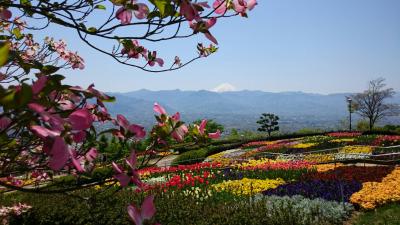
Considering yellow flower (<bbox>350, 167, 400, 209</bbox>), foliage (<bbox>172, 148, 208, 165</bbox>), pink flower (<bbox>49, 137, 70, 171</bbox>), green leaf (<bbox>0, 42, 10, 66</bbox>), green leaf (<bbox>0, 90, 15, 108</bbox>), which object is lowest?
foliage (<bbox>172, 148, 208, 165</bbox>)

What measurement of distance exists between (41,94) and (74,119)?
13 centimetres

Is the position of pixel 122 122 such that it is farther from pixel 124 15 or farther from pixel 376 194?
pixel 376 194

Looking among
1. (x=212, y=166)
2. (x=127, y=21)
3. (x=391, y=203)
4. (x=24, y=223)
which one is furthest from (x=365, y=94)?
(x=127, y=21)

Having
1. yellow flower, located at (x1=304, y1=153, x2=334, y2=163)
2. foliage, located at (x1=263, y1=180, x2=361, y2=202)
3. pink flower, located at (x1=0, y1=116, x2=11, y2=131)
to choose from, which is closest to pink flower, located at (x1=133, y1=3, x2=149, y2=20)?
pink flower, located at (x1=0, y1=116, x2=11, y2=131)

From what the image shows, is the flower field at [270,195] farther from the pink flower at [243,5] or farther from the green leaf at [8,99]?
the green leaf at [8,99]

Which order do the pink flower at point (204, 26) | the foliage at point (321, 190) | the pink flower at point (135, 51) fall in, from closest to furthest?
the pink flower at point (204, 26)
the pink flower at point (135, 51)
the foliage at point (321, 190)

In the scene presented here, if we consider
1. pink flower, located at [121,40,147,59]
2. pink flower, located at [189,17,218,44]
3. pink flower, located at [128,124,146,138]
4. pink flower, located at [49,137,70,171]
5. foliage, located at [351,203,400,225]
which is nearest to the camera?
pink flower, located at [49,137,70,171]

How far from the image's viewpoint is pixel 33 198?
11.9 metres

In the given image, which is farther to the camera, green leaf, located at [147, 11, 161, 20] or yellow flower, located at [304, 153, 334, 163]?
yellow flower, located at [304, 153, 334, 163]

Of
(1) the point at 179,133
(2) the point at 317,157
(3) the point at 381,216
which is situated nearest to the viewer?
(1) the point at 179,133

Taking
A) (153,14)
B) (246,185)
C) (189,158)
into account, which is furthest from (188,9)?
(189,158)

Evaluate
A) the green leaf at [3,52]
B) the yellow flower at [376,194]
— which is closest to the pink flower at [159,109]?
the green leaf at [3,52]

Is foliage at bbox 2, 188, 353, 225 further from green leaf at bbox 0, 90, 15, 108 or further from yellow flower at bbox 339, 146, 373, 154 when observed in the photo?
yellow flower at bbox 339, 146, 373, 154

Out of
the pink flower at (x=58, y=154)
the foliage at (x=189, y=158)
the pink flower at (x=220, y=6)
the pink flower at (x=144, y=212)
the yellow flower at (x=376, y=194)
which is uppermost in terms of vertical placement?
the pink flower at (x=220, y=6)
